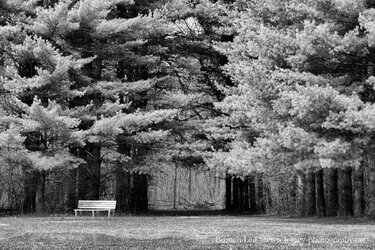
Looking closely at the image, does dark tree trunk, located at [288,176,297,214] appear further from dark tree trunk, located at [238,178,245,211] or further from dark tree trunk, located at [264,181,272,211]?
dark tree trunk, located at [238,178,245,211]

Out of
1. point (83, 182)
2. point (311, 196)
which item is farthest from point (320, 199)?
point (83, 182)

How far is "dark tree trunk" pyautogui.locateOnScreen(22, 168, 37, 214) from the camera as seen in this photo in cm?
2171

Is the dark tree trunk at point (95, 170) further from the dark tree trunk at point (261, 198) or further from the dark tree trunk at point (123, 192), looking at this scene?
the dark tree trunk at point (261, 198)

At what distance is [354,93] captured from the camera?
51.9ft

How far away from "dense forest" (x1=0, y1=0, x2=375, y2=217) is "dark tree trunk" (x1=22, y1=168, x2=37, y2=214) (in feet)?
0.17

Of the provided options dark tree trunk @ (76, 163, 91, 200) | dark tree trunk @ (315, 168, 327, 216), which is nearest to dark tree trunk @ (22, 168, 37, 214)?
dark tree trunk @ (76, 163, 91, 200)

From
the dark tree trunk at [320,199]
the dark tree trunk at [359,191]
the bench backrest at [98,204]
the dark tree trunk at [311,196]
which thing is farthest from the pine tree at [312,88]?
the bench backrest at [98,204]

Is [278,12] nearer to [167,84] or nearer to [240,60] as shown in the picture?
[240,60]

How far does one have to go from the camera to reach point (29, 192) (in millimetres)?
22234

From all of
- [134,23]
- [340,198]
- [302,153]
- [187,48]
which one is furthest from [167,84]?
[302,153]

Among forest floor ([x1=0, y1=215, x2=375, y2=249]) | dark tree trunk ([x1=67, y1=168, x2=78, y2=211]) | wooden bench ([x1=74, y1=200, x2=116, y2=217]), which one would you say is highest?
dark tree trunk ([x1=67, y1=168, x2=78, y2=211])

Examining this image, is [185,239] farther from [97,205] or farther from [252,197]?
[252,197]

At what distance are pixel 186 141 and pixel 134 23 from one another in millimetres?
5101

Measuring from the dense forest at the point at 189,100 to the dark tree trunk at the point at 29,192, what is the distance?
0.17ft
